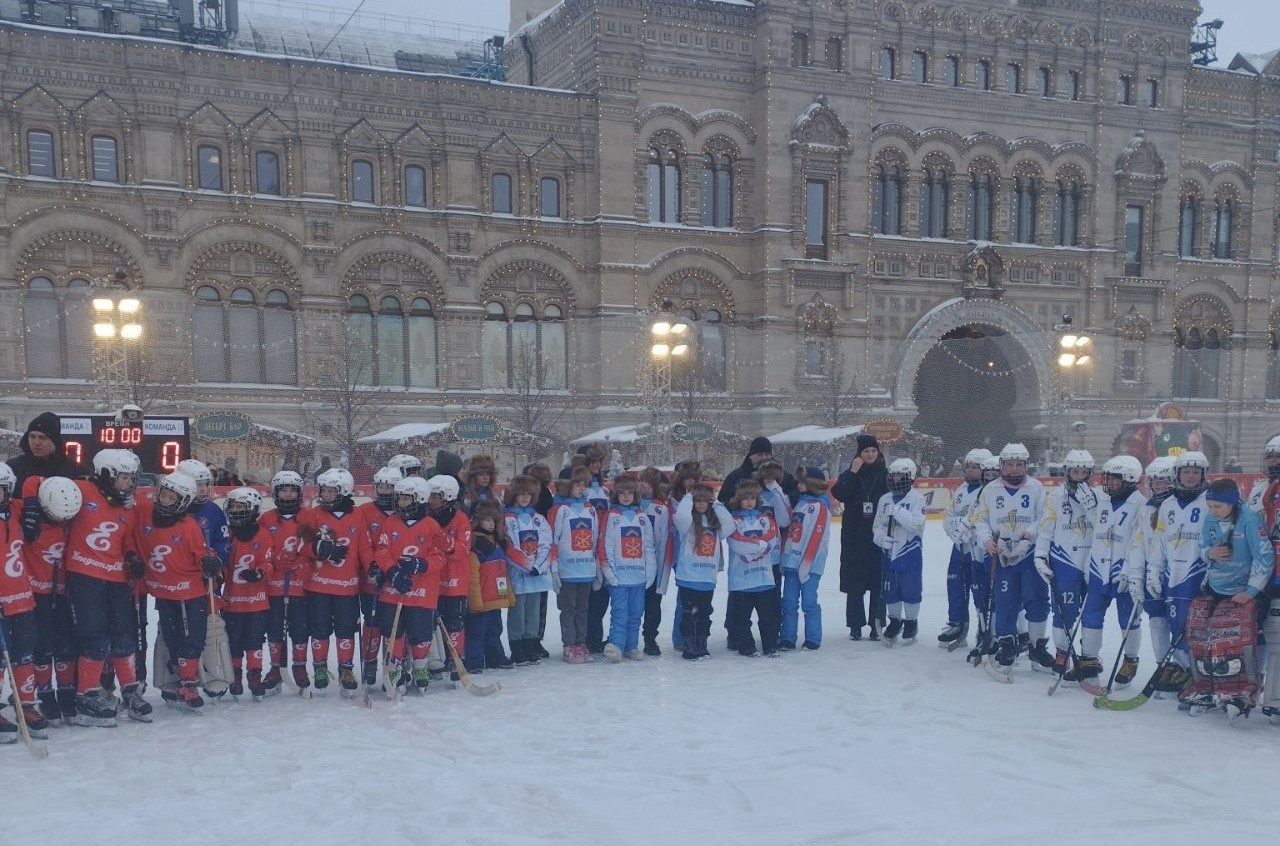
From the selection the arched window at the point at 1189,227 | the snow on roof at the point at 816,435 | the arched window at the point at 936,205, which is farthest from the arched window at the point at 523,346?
the arched window at the point at 1189,227

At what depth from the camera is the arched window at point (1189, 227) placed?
34156mm

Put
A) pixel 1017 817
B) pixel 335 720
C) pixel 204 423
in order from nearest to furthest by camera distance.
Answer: pixel 1017 817 < pixel 335 720 < pixel 204 423

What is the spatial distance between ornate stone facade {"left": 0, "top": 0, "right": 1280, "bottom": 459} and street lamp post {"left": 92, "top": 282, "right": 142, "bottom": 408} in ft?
5.61

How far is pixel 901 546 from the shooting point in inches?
388

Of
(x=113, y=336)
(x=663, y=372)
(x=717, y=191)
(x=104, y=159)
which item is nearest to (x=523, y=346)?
(x=663, y=372)

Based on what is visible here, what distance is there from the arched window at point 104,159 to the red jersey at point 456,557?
20.6 m

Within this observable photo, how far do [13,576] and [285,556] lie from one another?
1.81 metres

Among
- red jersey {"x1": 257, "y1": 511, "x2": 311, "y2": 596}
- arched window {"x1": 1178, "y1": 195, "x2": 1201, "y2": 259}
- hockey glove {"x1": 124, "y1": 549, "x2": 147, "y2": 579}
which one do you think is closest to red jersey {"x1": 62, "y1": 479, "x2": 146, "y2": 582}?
hockey glove {"x1": 124, "y1": 549, "x2": 147, "y2": 579}

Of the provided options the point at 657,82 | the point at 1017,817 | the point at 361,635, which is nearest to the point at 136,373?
the point at 657,82

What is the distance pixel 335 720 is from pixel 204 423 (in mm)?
13979

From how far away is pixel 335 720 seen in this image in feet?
23.9

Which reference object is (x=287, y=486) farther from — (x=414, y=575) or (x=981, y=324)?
(x=981, y=324)

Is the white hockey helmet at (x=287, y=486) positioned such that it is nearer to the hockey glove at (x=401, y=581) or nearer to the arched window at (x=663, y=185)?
the hockey glove at (x=401, y=581)

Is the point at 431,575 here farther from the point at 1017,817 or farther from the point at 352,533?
the point at 1017,817
